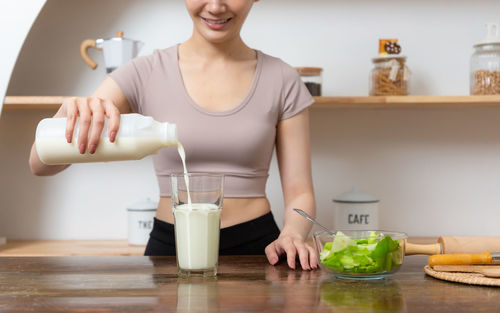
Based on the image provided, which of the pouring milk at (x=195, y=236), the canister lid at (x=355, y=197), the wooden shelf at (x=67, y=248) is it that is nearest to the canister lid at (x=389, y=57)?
the canister lid at (x=355, y=197)

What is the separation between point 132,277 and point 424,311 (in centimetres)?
46

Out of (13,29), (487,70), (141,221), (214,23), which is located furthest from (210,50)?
(487,70)

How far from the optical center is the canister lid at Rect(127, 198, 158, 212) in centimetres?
208

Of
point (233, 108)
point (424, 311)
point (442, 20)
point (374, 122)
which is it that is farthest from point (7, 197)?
point (424, 311)

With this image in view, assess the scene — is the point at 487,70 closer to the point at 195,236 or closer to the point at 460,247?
the point at 460,247

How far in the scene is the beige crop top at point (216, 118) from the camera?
4.95 feet

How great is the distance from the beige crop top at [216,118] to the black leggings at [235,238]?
8 centimetres

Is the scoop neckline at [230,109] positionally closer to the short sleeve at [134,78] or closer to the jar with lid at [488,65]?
the short sleeve at [134,78]

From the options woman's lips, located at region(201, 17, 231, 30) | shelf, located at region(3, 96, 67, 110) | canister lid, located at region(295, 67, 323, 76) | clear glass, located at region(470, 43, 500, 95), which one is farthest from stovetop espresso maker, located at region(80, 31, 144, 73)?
clear glass, located at region(470, 43, 500, 95)

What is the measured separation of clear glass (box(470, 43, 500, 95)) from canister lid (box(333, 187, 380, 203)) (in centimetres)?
50

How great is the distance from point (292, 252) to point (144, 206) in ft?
3.49

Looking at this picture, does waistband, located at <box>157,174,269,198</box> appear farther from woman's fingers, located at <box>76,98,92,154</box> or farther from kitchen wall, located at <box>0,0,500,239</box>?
kitchen wall, located at <box>0,0,500,239</box>

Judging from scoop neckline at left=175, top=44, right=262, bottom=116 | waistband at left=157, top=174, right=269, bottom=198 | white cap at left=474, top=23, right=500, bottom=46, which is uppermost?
white cap at left=474, top=23, right=500, bottom=46

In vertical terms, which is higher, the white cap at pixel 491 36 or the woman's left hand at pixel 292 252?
the white cap at pixel 491 36
